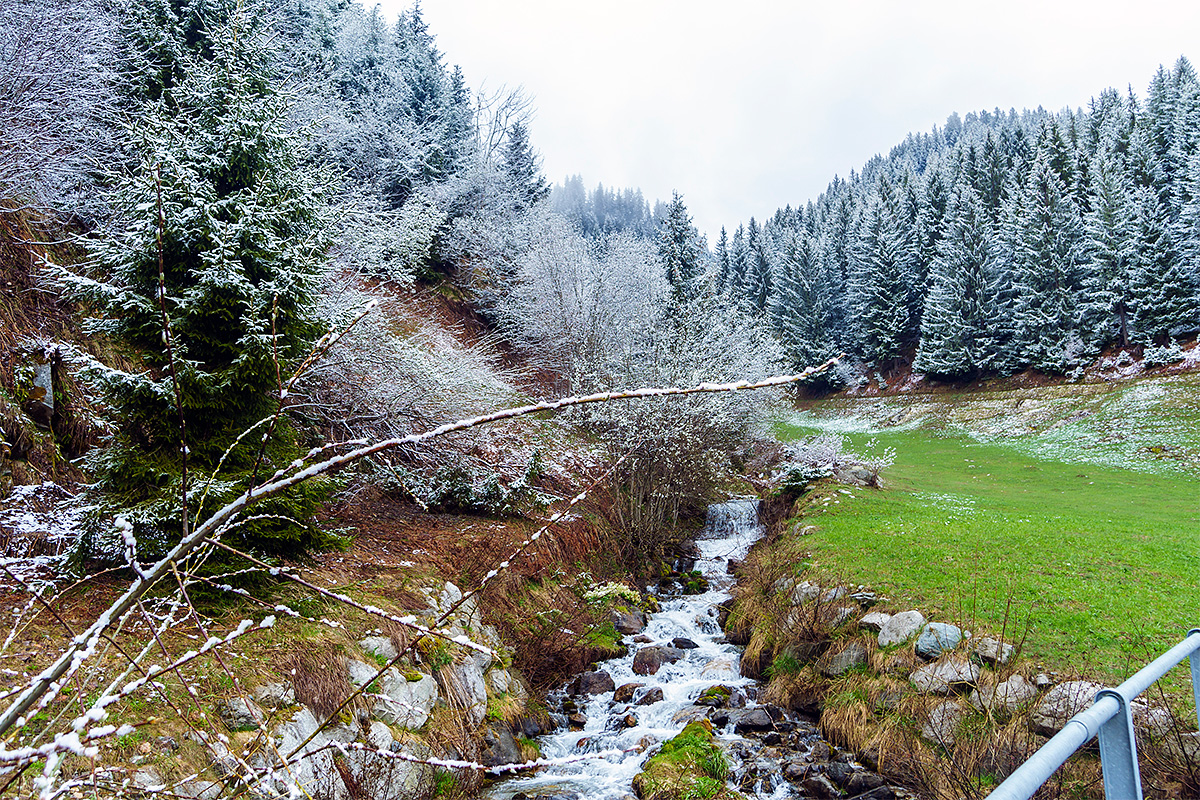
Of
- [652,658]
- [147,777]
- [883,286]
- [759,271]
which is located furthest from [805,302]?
[147,777]

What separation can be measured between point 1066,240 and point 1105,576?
113 ft

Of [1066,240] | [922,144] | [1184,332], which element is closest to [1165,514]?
[1184,332]

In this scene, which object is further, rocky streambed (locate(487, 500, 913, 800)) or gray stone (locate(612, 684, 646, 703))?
gray stone (locate(612, 684, 646, 703))

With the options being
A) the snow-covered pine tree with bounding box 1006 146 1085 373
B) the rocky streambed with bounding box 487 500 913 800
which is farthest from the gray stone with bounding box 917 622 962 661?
the snow-covered pine tree with bounding box 1006 146 1085 373

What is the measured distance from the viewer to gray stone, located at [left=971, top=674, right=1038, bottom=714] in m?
5.43

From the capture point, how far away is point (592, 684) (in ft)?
25.1

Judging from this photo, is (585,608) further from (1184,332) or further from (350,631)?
(1184,332)

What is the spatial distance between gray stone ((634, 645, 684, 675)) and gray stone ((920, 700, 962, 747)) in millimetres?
3393

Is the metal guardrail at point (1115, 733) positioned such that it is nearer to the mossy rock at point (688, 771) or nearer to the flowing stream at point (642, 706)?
the flowing stream at point (642, 706)

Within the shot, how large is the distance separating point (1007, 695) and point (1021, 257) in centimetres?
3784

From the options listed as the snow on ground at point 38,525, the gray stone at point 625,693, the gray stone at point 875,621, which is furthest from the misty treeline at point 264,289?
the gray stone at point 875,621

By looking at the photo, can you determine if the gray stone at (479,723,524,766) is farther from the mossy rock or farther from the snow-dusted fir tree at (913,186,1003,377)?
the snow-dusted fir tree at (913,186,1003,377)

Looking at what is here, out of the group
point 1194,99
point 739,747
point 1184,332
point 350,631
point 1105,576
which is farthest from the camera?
point 1194,99

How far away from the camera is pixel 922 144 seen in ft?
348
